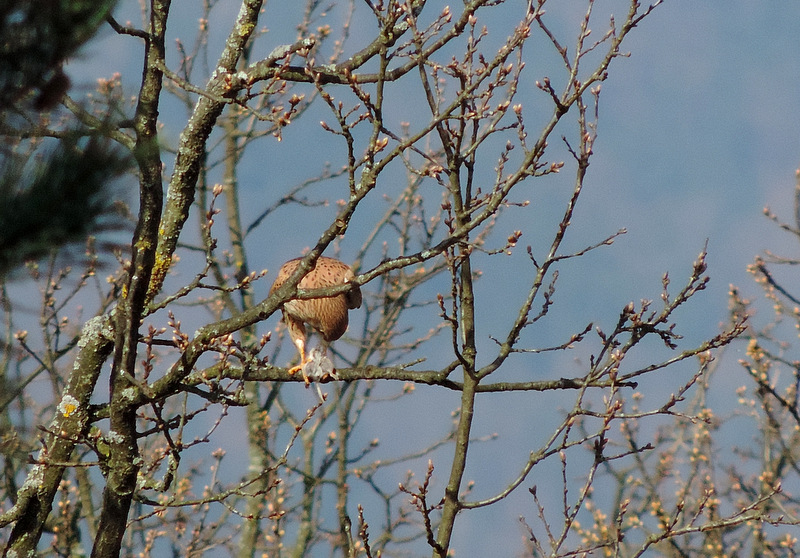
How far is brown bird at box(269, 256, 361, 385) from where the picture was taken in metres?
5.15

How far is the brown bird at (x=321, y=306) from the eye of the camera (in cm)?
515

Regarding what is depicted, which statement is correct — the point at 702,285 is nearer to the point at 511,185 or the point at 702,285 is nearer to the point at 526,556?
the point at 511,185

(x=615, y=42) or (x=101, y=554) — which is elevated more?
(x=615, y=42)

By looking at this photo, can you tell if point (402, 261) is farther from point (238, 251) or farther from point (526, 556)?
point (526, 556)

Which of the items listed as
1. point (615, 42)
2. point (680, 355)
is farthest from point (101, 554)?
point (615, 42)

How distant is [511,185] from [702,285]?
4.06 ft

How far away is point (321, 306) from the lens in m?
5.36

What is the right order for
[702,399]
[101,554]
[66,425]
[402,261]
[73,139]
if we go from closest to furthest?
[73,139], [402,261], [101,554], [66,425], [702,399]

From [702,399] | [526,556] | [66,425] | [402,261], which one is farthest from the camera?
[526,556]

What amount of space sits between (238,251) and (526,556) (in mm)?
5100

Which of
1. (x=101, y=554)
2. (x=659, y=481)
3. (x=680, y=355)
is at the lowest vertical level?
(x=101, y=554)

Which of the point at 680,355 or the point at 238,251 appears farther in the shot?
the point at 238,251

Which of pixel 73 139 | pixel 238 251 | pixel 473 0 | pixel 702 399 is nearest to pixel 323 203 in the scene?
pixel 238 251

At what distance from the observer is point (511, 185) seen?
3.67m
